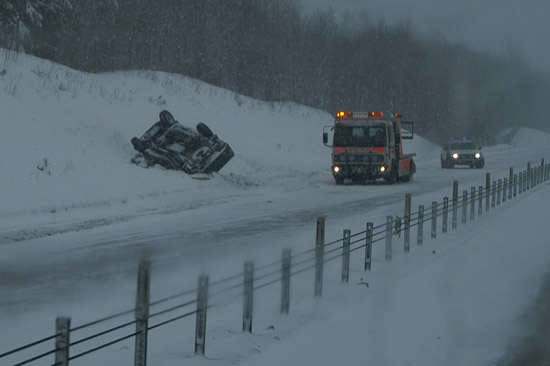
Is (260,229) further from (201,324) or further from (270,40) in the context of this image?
(270,40)

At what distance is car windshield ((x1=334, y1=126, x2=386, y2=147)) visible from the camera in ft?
102

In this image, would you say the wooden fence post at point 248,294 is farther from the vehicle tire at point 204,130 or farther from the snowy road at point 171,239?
the vehicle tire at point 204,130

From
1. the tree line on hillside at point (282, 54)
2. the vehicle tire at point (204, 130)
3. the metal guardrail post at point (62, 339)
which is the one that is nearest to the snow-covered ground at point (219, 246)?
the vehicle tire at point (204, 130)

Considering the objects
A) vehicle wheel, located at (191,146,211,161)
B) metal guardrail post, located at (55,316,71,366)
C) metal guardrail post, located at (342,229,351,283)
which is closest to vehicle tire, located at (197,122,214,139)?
vehicle wheel, located at (191,146,211,161)

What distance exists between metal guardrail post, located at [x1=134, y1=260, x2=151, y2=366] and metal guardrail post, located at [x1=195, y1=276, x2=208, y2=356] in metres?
0.86

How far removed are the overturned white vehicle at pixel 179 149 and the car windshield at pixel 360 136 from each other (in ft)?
18.6

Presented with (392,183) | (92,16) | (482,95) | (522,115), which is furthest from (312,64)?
(522,115)

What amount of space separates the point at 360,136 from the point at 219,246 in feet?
59.1

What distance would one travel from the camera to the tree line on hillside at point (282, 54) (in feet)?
189

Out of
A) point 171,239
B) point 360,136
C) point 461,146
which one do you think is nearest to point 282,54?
point 461,146

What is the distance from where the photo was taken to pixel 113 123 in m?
29.8

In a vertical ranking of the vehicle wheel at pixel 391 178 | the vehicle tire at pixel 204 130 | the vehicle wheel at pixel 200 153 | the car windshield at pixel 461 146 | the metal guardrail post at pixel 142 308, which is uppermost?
the car windshield at pixel 461 146

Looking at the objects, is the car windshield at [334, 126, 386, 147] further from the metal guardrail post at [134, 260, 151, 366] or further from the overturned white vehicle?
the metal guardrail post at [134, 260, 151, 366]

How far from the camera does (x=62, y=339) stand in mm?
4875
